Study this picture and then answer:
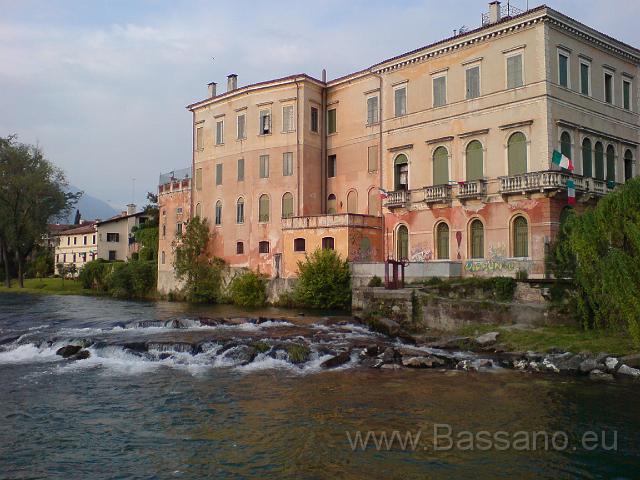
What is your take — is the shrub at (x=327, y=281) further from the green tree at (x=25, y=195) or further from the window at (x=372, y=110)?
the green tree at (x=25, y=195)

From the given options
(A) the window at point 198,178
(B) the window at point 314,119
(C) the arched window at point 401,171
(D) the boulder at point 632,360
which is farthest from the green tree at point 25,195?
(D) the boulder at point 632,360

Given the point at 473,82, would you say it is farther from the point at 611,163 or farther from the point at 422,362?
the point at 422,362

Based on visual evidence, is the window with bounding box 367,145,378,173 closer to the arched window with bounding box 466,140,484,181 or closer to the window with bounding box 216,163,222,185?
the arched window with bounding box 466,140,484,181

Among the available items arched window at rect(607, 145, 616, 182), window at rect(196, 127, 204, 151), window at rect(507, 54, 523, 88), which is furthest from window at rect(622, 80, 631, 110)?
window at rect(196, 127, 204, 151)

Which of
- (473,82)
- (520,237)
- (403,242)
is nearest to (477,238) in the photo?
(520,237)

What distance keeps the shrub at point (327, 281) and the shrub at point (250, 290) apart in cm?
508

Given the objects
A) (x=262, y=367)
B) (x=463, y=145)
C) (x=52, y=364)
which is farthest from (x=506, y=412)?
(x=463, y=145)

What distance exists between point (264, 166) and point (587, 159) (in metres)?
21.4

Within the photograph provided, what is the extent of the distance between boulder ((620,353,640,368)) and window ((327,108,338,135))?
28862 mm

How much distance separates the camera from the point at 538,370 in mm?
17766

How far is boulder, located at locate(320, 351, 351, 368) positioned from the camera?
18.4m

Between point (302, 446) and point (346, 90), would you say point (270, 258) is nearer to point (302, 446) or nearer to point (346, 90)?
point (346, 90)

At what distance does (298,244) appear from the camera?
39656 millimetres

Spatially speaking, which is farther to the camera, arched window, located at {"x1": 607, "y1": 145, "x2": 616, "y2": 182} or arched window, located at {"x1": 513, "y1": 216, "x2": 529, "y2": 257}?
arched window, located at {"x1": 607, "y1": 145, "x2": 616, "y2": 182}
